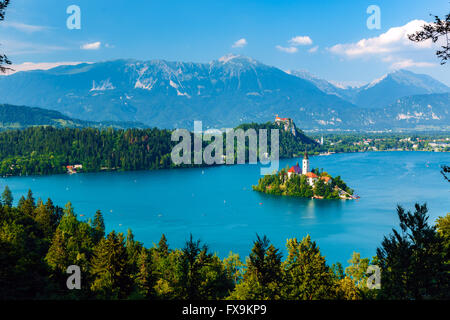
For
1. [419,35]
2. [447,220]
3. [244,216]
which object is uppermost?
[419,35]

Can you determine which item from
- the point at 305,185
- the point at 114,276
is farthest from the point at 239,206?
the point at 114,276

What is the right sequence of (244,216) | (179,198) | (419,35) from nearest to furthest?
(419,35) < (244,216) < (179,198)

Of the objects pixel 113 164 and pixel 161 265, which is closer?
pixel 161 265

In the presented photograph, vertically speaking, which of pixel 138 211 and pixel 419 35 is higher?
pixel 419 35

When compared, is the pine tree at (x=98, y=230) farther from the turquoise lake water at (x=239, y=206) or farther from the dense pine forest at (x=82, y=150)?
the dense pine forest at (x=82, y=150)

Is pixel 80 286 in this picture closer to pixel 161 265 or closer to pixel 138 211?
pixel 161 265

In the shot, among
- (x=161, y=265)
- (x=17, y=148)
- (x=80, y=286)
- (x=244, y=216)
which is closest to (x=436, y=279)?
(x=80, y=286)

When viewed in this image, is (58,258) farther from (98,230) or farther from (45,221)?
(98,230)

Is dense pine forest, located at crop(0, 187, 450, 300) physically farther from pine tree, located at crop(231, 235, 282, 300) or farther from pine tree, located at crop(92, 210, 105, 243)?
pine tree, located at crop(92, 210, 105, 243)
